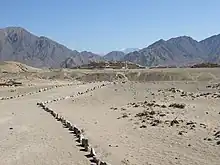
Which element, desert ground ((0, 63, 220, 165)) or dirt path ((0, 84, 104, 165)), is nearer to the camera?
desert ground ((0, 63, 220, 165))

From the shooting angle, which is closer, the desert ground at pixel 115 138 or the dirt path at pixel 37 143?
the desert ground at pixel 115 138

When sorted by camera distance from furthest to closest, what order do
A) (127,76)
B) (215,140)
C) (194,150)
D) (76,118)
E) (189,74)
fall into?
(127,76) < (189,74) < (76,118) < (215,140) < (194,150)

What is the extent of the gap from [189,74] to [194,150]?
7443cm

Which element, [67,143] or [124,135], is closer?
[67,143]

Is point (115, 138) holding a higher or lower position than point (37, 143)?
higher

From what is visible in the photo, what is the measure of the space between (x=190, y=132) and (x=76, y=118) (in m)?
8.97

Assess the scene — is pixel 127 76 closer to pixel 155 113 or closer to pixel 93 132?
pixel 155 113

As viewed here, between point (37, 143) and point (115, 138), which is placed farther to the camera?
point (115, 138)

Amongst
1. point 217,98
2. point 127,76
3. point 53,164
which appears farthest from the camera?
point 127,76

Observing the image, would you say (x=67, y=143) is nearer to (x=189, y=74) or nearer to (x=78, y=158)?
(x=78, y=158)

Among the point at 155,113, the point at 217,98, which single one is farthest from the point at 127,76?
the point at 155,113

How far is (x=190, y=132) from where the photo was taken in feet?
65.8

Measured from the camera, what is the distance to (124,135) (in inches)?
786

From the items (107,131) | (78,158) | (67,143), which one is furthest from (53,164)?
(107,131)
